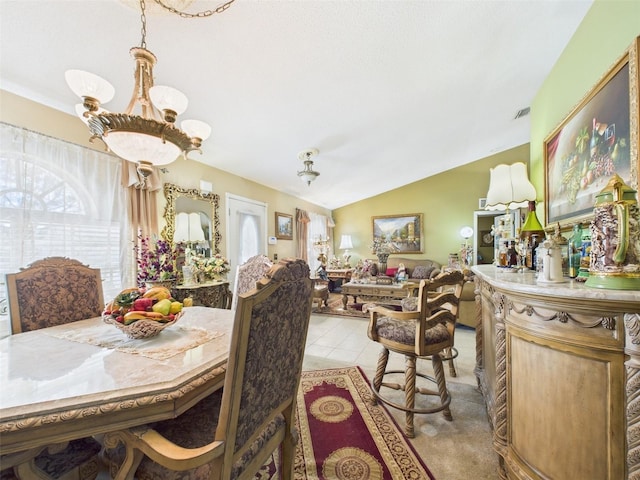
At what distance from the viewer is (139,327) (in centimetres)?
111

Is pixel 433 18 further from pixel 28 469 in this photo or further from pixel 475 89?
pixel 28 469

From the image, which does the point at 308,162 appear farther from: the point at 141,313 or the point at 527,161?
the point at 527,161

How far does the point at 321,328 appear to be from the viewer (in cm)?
369

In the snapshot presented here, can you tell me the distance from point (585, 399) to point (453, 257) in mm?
5424

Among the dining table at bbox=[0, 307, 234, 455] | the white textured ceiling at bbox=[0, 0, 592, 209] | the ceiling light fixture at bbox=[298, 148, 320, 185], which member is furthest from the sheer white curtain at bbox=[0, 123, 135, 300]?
the ceiling light fixture at bbox=[298, 148, 320, 185]

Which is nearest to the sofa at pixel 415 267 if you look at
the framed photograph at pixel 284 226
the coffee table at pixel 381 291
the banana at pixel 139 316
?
the coffee table at pixel 381 291

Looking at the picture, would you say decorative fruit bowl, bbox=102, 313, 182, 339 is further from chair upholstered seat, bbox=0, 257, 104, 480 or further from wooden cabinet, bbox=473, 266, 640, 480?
wooden cabinet, bbox=473, 266, 640, 480

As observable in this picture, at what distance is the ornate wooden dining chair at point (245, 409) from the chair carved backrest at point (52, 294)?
1.01 m

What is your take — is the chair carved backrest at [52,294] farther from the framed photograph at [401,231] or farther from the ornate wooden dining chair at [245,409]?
the framed photograph at [401,231]

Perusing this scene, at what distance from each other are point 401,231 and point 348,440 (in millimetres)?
5836

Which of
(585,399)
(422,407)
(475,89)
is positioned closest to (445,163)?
(475,89)

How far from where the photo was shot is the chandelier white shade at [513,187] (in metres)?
2.06

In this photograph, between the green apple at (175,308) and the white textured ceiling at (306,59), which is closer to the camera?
the green apple at (175,308)

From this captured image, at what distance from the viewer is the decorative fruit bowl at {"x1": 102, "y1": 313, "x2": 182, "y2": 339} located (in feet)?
3.61
